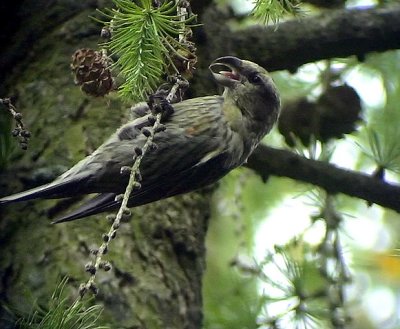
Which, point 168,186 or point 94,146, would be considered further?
point 94,146

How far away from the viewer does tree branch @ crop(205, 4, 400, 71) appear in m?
3.21

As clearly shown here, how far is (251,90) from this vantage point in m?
2.97

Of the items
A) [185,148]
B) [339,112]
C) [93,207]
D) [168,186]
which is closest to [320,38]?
[339,112]

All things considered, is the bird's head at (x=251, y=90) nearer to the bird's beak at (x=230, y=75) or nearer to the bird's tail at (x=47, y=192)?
the bird's beak at (x=230, y=75)

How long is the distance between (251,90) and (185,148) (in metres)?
0.30

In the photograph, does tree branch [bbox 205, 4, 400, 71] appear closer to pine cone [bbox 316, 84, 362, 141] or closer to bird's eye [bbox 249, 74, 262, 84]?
pine cone [bbox 316, 84, 362, 141]

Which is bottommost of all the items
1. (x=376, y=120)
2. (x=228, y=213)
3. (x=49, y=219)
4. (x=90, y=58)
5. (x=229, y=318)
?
(x=228, y=213)

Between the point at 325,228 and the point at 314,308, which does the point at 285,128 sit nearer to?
the point at 325,228

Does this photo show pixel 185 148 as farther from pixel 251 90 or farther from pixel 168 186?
pixel 251 90

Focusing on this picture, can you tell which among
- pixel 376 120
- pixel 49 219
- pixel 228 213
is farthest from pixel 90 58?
pixel 228 213

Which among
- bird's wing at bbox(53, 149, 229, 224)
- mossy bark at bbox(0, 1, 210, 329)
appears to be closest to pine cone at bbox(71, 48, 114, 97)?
mossy bark at bbox(0, 1, 210, 329)

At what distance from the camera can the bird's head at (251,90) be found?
2916 mm

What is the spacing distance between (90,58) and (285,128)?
1238 mm

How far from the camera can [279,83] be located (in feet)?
12.5
